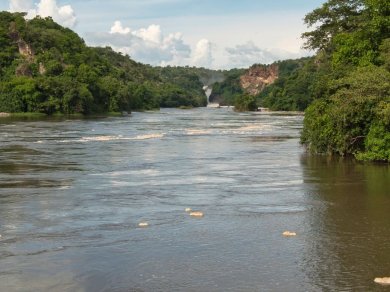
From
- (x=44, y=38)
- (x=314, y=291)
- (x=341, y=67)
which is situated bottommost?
(x=314, y=291)

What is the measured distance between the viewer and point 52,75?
126375mm

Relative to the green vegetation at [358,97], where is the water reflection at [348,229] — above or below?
below

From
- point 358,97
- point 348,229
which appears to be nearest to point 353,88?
point 358,97

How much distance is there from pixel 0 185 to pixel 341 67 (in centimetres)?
2149

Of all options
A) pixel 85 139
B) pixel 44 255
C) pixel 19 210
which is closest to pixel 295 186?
pixel 19 210

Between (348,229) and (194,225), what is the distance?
4.33m

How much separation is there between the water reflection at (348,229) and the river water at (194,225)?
36mm

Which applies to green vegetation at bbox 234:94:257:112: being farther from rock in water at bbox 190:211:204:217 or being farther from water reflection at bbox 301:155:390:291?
rock in water at bbox 190:211:204:217

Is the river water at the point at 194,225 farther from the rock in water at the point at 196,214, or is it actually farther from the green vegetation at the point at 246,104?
the green vegetation at the point at 246,104

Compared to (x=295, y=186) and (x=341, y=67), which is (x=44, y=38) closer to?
(x=341, y=67)

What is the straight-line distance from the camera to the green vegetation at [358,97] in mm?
29234

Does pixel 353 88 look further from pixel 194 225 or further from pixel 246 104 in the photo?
pixel 246 104

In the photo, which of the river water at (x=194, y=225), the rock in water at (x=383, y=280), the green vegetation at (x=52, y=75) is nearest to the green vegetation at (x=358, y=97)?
the river water at (x=194, y=225)

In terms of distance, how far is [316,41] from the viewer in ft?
147
